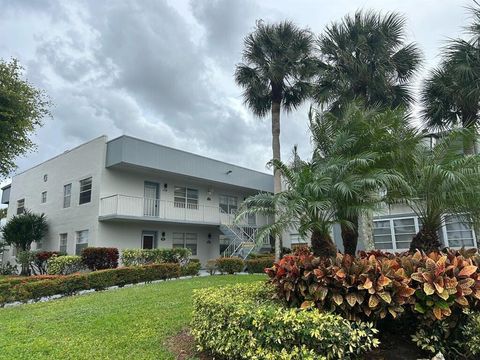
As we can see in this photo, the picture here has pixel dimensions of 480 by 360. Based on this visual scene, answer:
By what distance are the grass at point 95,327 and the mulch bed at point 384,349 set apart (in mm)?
188

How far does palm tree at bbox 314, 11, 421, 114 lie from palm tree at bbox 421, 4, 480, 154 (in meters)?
0.95

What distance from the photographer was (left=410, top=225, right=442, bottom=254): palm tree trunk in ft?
23.3

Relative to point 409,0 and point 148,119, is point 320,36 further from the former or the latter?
point 148,119

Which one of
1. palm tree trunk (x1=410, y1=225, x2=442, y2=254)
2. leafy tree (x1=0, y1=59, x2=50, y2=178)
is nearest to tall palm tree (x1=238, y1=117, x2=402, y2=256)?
palm tree trunk (x1=410, y1=225, x2=442, y2=254)

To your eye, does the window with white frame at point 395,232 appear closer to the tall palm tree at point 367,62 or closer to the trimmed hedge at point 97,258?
the tall palm tree at point 367,62

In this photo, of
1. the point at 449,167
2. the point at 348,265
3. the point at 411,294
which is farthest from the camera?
the point at 449,167

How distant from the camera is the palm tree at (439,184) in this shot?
22.3 ft

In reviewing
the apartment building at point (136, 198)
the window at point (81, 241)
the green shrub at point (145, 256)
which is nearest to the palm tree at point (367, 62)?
the apartment building at point (136, 198)

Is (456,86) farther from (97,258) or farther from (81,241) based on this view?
(81,241)

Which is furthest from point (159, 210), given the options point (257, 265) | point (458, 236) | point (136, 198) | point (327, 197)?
point (458, 236)

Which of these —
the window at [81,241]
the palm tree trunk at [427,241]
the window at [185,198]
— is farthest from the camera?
the window at [185,198]

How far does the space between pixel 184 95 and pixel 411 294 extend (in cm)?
1547

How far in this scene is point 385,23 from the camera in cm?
1438

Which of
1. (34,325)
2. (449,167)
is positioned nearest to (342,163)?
(449,167)
